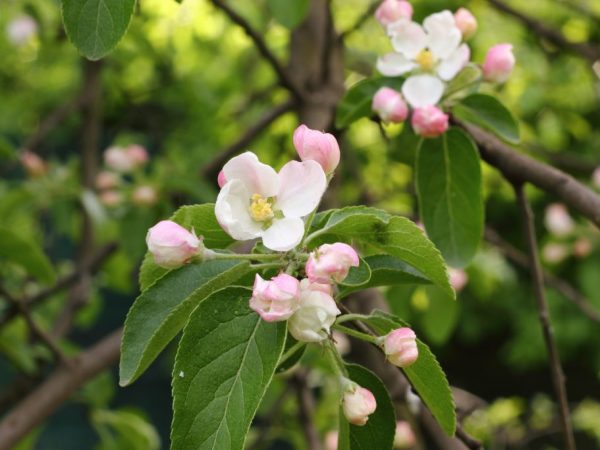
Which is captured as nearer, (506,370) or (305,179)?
(305,179)

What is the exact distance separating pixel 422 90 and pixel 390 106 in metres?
0.05

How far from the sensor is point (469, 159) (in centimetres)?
104

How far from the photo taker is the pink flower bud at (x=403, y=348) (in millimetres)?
673

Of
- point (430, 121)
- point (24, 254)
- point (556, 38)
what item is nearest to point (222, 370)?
point (430, 121)

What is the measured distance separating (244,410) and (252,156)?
0.20 m

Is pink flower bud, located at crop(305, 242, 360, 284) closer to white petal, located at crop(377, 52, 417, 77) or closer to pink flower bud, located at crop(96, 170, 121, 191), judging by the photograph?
white petal, located at crop(377, 52, 417, 77)

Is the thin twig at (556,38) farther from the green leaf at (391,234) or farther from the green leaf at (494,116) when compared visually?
the green leaf at (391,234)

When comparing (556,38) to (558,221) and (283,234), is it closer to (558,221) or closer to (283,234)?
(558,221)

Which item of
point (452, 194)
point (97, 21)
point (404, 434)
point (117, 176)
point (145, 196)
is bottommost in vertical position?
point (404, 434)

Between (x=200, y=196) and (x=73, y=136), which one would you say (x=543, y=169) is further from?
(x=73, y=136)

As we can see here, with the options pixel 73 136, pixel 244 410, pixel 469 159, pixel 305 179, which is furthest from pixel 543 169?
pixel 73 136

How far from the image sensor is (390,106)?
1.00 metres

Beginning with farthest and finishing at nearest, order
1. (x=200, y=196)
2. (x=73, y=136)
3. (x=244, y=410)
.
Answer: (x=73, y=136)
(x=200, y=196)
(x=244, y=410)

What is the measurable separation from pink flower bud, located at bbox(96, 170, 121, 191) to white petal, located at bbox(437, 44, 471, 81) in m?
1.06
